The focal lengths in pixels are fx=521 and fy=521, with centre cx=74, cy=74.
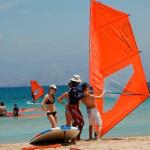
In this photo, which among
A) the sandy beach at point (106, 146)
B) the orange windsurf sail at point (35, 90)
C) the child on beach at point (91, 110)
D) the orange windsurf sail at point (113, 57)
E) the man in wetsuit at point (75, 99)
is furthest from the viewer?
the orange windsurf sail at point (35, 90)

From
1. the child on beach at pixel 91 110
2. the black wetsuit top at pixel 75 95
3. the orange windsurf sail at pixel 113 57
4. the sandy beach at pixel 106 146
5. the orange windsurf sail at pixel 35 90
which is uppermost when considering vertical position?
the orange windsurf sail at pixel 35 90

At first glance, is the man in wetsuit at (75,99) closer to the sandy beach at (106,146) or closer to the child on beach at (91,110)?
the child on beach at (91,110)

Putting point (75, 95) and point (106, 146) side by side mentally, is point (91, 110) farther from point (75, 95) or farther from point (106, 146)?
point (106, 146)

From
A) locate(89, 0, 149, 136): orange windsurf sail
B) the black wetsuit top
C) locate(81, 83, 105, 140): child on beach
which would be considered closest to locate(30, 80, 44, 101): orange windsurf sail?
locate(89, 0, 149, 136): orange windsurf sail

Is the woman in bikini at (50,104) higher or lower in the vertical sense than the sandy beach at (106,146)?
higher

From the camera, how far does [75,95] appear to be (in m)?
11.3

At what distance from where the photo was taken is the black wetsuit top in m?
11.3

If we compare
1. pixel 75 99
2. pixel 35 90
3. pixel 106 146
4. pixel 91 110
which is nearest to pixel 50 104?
pixel 75 99

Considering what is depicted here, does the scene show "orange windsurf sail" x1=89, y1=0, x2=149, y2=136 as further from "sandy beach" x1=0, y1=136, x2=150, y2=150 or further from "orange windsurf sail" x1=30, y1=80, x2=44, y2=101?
"orange windsurf sail" x1=30, y1=80, x2=44, y2=101

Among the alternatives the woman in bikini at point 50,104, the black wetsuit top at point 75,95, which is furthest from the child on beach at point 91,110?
the woman in bikini at point 50,104

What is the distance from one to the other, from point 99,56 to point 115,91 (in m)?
1.01

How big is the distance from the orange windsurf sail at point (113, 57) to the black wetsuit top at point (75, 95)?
891mm

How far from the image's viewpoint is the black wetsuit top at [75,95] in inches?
444

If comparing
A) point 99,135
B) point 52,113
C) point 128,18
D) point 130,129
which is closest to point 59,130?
point 52,113
